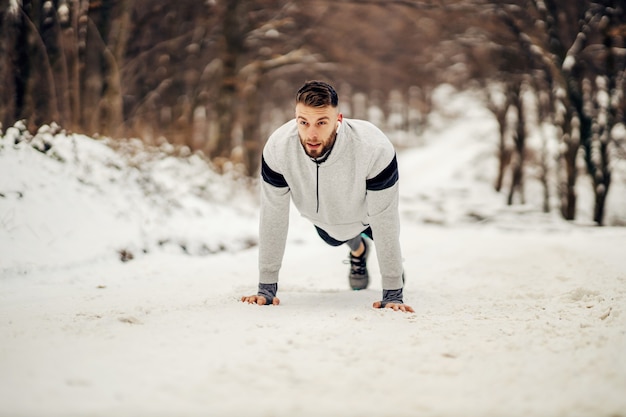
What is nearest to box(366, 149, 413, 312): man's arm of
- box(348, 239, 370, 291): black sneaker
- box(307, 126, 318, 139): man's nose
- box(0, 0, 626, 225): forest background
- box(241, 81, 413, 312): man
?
box(241, 81, 413, 312): man

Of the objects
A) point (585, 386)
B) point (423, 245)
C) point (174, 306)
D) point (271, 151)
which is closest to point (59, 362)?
point (174, 306)

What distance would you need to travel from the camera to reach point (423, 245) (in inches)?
304

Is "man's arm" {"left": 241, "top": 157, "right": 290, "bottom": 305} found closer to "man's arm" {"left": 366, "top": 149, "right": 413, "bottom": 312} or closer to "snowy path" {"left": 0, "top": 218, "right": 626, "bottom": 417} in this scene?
"snowy path" {"left": 0, "top": 218, "right": 626, "bottom": 417}

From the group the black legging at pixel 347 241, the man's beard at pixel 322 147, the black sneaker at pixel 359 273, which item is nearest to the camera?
the man's beard at pixel 322 147

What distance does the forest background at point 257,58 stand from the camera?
21.0ft

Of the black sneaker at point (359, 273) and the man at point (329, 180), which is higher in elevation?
the man at point (329, 180)

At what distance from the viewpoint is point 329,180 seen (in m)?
3.33

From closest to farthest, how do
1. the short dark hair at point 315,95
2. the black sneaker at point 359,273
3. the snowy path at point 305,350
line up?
the snowy path at point 305,350 → the short dark hair at point 315,95 → the black sneaker at point 359,273

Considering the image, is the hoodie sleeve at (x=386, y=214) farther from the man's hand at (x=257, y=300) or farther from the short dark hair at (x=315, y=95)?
the man's hand at (x=257, y=300)

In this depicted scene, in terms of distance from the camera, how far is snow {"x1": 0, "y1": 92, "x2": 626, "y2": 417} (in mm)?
1786

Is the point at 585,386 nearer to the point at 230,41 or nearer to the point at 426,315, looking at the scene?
the point at 426,315

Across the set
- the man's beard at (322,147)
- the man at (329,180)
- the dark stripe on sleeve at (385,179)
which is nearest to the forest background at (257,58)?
the man at (329,180)

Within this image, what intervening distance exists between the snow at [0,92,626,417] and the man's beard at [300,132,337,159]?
970mm

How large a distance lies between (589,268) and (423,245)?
3038 mm
